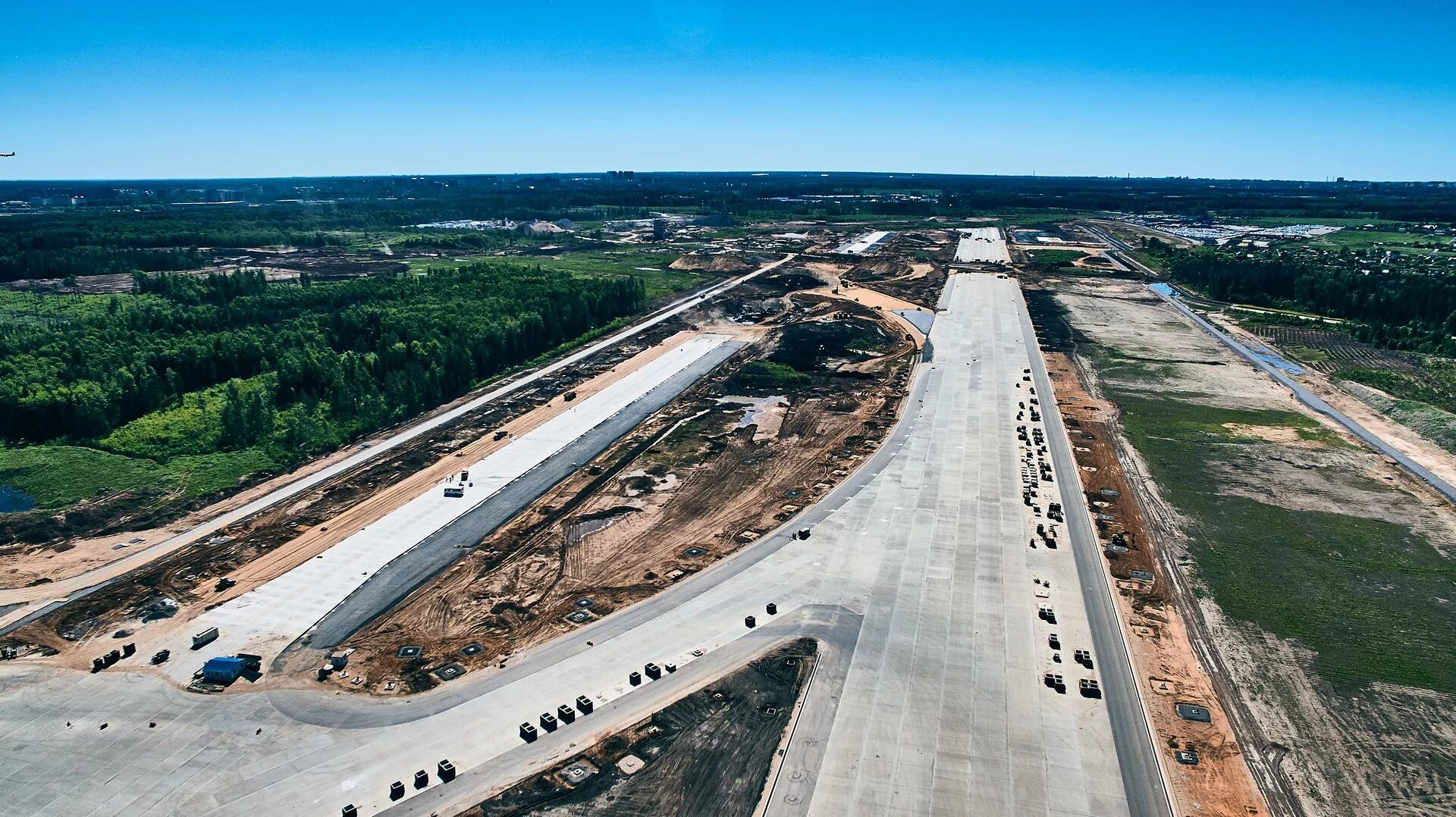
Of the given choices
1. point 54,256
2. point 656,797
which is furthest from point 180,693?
point 54,256

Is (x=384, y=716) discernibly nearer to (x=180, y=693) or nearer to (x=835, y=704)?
(x=180, y=693)

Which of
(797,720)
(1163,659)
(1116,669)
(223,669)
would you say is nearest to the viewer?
(797,720)

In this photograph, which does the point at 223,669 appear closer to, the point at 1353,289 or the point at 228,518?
the point at 228,518

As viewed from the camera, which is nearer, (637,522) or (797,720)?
(797,720)

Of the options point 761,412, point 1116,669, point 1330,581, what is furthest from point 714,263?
point 1116,669

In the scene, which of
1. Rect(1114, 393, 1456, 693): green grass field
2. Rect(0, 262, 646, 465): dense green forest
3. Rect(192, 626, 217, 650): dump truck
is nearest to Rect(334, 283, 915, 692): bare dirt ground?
Rect(192, 626, 217, 650): dump truck

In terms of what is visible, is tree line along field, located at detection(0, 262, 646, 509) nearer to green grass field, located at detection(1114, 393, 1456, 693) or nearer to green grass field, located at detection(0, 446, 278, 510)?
green grass field, located at detection(0, 446, 278, 510)
